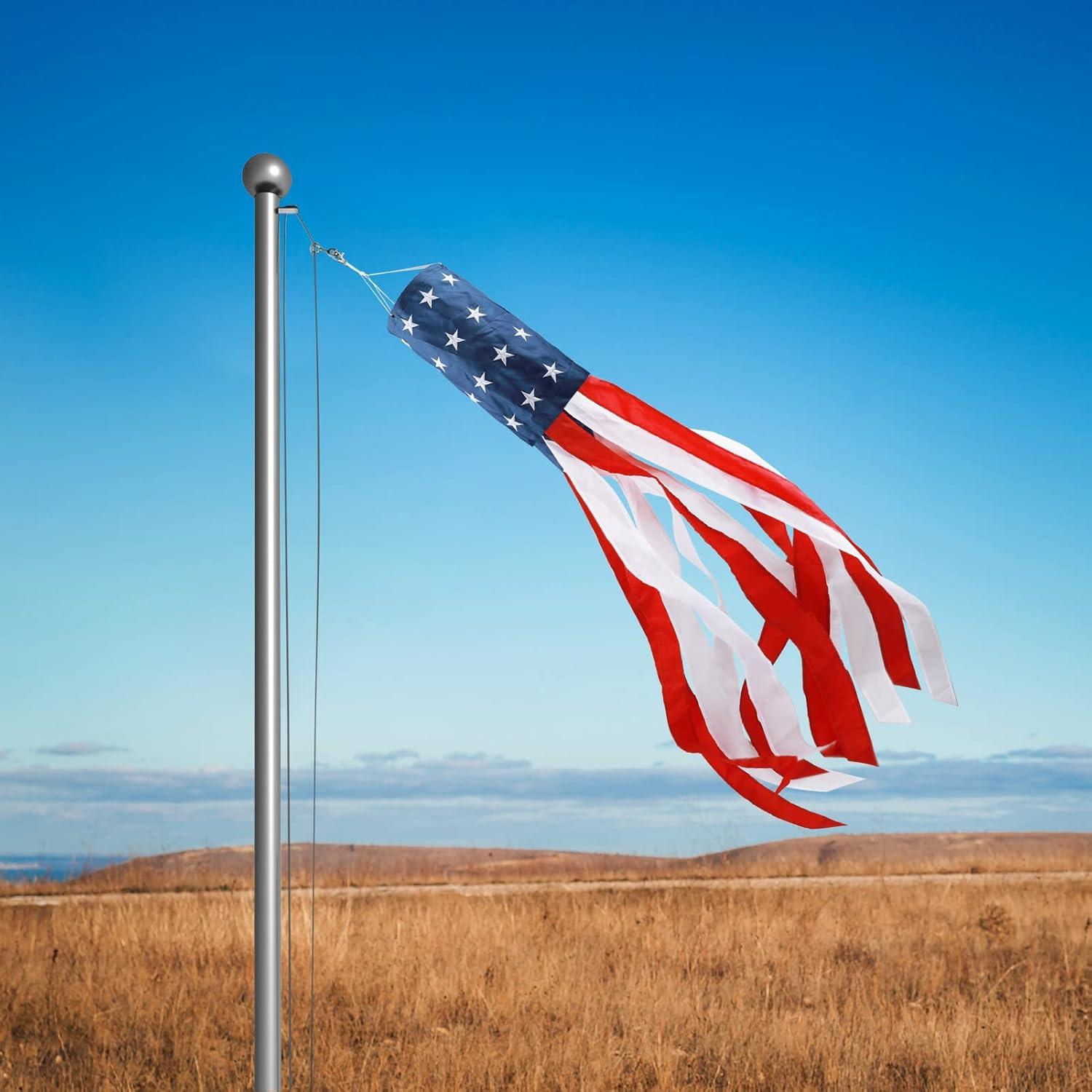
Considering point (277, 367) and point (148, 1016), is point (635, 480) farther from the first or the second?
point (148, 1016)

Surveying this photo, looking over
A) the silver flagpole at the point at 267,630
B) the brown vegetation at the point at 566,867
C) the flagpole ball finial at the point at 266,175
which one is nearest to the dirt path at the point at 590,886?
the brown vegetation at the point at 566,867

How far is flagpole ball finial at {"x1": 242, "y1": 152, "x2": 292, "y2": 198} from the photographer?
4914 millimetres

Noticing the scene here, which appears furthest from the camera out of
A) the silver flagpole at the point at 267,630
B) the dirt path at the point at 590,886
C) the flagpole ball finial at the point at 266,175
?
the dirt path at the point at 590,886

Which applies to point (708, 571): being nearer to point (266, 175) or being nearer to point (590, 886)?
point (266, 175)

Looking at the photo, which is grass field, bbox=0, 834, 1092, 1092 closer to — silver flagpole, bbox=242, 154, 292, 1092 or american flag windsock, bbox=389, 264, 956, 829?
silver flagpole, bbox=242, 154, 292, 1092

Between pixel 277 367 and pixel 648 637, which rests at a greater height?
pixel 277 367

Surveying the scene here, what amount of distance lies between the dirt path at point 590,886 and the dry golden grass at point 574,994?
0.55m

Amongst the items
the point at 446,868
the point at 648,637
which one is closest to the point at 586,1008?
the point at 648,637

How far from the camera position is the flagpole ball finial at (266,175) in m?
4.91

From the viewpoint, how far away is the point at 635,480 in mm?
5309

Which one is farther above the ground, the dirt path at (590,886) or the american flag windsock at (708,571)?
the american flag windsock at (708,571)

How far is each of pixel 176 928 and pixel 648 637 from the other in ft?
22.1

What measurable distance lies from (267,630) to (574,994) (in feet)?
14.9

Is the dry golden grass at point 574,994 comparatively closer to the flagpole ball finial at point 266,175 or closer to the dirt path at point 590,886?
the dirt path at point 590,886
